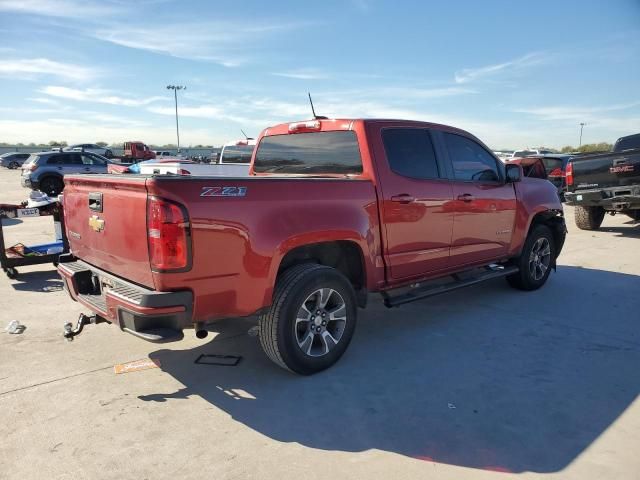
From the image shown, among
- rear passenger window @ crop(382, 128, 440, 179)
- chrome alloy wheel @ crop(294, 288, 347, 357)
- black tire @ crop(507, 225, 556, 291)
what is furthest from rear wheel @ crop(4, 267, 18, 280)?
black tire @ crop(507, 225, 556, 291)

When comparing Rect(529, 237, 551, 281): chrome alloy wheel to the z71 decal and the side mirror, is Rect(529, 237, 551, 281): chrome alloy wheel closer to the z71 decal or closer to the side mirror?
the side mirror

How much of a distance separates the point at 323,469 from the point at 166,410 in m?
1.22

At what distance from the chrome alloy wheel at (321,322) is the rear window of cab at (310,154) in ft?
3.79

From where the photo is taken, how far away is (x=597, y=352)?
423cm

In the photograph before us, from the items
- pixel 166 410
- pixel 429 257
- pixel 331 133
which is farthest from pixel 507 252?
pixel 166 410

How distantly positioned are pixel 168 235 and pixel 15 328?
2791mm

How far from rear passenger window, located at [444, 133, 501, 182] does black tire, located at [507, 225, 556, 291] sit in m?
1.11

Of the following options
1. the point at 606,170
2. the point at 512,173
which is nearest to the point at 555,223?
the point at 512,173

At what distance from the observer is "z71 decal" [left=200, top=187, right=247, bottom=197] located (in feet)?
9.93

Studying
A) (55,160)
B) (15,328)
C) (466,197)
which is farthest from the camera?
(55,160)

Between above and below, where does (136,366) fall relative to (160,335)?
below

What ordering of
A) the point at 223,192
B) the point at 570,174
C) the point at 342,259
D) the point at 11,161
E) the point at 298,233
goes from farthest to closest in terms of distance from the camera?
the point at 11,161
the point at 570,174
the point at 342,259
the point at 298,233
the point at 223,192

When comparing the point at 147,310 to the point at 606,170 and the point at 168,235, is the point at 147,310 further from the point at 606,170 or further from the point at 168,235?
the point at 606,170

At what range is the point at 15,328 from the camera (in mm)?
4691
